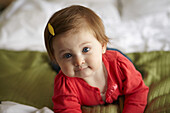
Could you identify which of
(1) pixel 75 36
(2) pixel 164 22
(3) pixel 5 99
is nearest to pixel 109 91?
(1) pixel 75 36

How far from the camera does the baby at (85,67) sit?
722mm

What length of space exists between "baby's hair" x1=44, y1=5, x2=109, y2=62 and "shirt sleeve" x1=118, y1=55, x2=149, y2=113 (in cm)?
22

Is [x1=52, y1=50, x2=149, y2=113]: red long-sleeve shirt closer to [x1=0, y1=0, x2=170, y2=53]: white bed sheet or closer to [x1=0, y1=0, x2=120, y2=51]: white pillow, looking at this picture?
[x1=0, y1=0, x2=170, y2=53]: white bed sheet

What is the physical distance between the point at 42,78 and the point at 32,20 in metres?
0.68

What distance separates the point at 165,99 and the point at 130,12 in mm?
1086

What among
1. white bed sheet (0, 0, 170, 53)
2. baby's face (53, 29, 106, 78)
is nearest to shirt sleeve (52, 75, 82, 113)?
baby's face (53, 29, 106, 78)

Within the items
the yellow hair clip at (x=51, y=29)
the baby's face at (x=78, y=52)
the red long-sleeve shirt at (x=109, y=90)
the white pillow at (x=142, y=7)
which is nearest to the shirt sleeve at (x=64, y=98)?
the red long-sleeve shirt at (x=109, y=90)

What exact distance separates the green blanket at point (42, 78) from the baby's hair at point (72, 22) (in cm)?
41

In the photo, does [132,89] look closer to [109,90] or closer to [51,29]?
[109,90]

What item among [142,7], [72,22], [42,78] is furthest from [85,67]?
[142,7]

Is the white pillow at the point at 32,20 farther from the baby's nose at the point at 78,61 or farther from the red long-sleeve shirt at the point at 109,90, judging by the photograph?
the baby's nose at the point at 78,61

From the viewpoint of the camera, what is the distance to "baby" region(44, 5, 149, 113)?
0.72m

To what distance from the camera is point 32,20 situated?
168 centimetres

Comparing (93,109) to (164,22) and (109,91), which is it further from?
(164,22)
